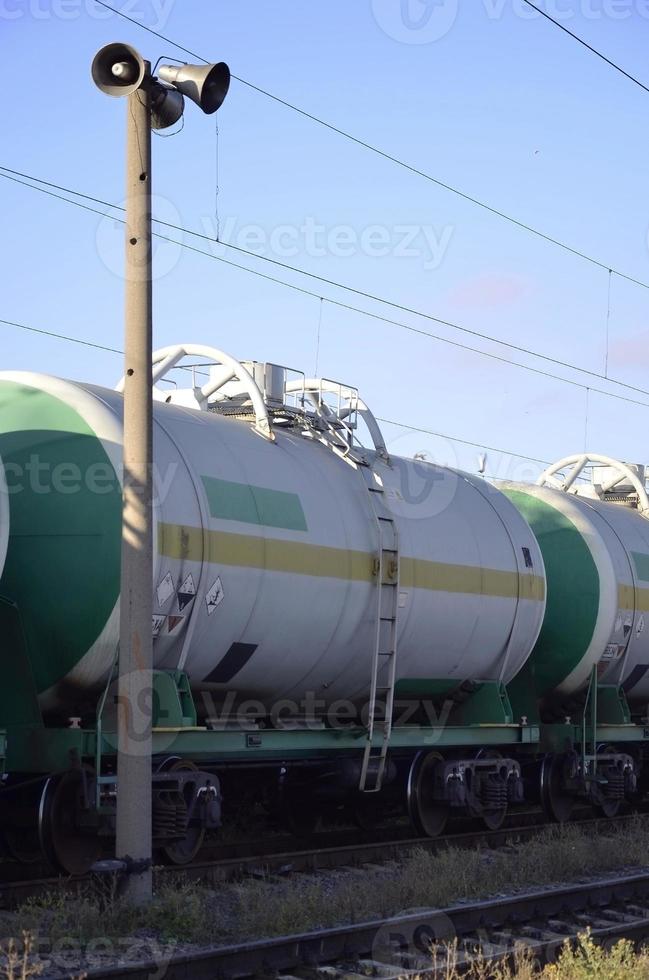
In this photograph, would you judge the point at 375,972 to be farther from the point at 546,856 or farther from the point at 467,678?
the point at 467,678

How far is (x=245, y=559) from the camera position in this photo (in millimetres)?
11758

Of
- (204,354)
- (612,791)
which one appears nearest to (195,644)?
(204,354)

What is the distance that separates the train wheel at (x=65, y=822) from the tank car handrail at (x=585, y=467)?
34.8ft

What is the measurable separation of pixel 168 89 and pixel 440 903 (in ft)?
21.7

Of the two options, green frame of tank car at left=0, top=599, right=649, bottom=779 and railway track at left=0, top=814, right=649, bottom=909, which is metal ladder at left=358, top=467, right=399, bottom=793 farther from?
railway track at left=0, top=814, right=649, bottom=909

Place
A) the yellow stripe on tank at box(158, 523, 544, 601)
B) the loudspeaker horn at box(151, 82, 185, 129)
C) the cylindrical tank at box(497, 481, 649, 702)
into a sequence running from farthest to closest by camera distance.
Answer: the cylindrical tank at box(497, 481, 649, 702)
the yellow stripe on tank at box(158, 523, 544, 601)
the loudspeaker horn at box(151, 82, 185, 129)

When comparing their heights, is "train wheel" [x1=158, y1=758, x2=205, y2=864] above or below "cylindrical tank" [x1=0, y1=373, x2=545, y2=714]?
below

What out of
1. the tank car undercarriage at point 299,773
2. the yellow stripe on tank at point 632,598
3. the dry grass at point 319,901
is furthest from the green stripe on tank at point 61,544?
the yellow stripe on tank at point 632,598

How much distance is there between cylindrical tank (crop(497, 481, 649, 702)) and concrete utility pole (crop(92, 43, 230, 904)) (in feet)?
28.0

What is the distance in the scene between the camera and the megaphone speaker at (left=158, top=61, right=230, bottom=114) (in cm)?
977

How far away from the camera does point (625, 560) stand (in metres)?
17.9

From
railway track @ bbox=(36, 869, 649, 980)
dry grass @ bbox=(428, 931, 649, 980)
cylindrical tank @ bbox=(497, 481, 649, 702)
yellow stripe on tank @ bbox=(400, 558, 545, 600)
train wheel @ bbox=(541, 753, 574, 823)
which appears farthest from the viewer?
cylindrical tank @ bbox=(497, 481, 649, 702)

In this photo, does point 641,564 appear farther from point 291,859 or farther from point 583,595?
point 291,859

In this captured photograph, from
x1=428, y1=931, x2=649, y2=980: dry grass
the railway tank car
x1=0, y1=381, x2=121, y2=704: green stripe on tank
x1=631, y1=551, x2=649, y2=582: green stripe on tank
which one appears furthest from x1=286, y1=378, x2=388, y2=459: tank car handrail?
x1=428, y1=931, x2=649, y2=980: dry grass
